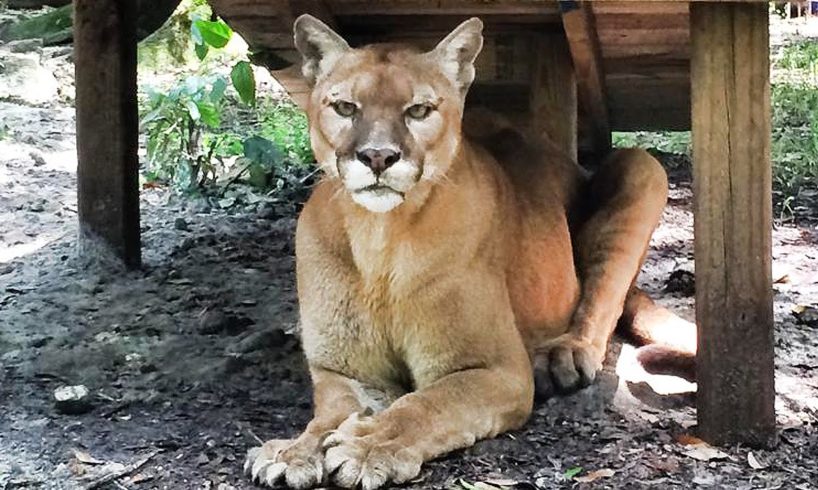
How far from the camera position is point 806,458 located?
4285 mm

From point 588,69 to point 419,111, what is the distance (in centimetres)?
235

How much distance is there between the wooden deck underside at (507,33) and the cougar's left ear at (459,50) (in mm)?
1057

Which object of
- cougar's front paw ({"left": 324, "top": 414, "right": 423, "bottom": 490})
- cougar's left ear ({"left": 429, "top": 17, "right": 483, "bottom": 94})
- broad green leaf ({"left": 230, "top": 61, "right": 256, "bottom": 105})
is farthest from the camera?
broad green leaf ({"left": 230, "top": 61, "right": 256, "bottom": 105})

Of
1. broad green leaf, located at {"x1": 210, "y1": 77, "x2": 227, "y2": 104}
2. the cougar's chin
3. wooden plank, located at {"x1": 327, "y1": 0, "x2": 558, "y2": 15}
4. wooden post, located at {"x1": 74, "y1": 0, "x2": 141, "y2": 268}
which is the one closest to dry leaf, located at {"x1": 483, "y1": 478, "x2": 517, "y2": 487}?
the cougar's chin

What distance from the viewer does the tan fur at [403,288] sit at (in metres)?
4.15

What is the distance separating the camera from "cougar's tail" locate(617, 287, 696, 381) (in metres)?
5.37

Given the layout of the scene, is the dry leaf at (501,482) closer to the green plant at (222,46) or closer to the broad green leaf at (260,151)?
the green plant at (222,46)

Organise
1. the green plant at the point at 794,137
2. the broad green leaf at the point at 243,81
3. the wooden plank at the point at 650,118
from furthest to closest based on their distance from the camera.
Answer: the green plant at the point at 794,137 < the wooden plank at the point at 650,118 < the broad green leaf at the point at 243,81

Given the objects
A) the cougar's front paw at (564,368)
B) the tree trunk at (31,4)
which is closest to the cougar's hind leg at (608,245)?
the cougar's front paw at (564,368)

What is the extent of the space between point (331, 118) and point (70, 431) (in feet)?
4.84

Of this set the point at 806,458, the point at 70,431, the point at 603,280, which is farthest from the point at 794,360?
the point at 70,431

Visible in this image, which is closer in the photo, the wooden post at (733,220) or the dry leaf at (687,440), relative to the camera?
the wooden post at (733,220)

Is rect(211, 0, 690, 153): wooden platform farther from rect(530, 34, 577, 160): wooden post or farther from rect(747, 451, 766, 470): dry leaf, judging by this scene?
rect(747, 451, 766, 470): dry leaf

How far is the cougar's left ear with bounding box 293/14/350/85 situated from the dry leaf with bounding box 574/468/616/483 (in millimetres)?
1734
